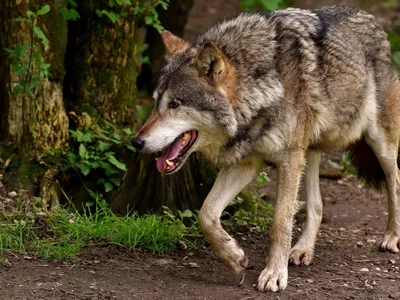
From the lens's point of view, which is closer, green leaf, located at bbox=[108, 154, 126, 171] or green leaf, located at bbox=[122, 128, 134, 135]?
green leaf, located at bbox=[108, 154, 126, 171]

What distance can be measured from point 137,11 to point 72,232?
194 centimetres

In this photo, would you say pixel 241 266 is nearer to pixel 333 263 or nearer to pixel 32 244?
pixel 333 263

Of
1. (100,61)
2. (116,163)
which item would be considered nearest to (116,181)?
(116,163)

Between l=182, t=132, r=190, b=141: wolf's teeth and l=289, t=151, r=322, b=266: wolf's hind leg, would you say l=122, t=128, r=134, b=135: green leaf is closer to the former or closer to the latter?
l=289, t=151, r=322, b=266: wolf's hind leg

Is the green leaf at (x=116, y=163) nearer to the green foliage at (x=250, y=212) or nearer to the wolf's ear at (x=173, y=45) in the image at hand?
the green foliage at (x=250, y=212)

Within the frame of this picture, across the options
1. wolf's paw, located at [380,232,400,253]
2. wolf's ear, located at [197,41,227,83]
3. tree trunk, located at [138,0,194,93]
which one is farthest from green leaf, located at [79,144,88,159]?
tree trunk, located at [138,0,194,93]

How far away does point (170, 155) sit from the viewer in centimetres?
503

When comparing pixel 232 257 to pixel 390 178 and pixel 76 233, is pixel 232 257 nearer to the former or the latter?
pixel 76 233

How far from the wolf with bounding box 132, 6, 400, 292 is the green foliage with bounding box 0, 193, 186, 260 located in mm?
688

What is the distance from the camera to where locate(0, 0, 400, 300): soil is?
4.88 m

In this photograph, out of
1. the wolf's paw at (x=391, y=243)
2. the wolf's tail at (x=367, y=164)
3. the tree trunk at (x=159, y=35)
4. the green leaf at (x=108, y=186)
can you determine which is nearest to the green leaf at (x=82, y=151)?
the green leaf at (x=108, y=186)

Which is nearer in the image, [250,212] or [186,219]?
[186,219]

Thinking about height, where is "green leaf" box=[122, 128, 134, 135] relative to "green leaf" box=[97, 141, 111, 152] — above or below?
above

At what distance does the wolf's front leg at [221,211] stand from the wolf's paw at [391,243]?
1.34 metres
